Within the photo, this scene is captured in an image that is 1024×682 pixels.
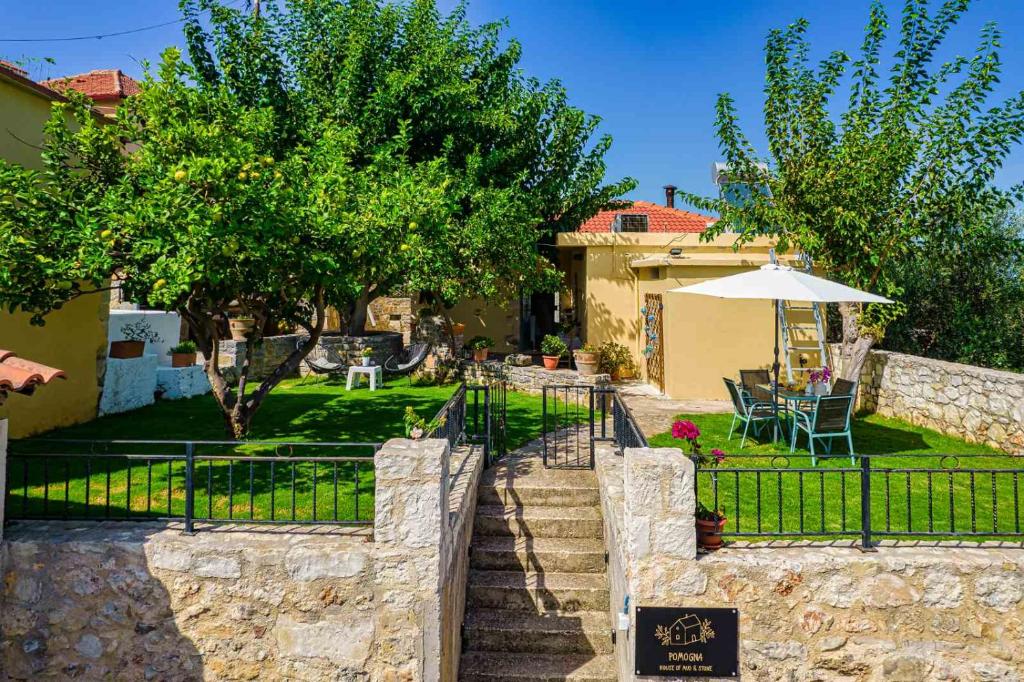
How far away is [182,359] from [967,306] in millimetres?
17686

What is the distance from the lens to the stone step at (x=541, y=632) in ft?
20.0

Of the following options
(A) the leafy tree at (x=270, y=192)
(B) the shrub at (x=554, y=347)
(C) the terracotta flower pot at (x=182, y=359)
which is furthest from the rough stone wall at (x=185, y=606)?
(B) the shrub at (x=554, y=347)

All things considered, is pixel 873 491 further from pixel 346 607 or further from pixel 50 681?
pixel 50 681

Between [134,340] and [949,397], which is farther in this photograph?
[134,340]

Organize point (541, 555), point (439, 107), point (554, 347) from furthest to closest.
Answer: point (439, 107), point (554, 347), point (541, 555)

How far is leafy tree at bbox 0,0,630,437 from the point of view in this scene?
6551 millimetres

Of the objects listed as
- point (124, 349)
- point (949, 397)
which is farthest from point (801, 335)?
point (124, 349)

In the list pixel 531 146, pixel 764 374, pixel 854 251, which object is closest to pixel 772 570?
pixel 764 374

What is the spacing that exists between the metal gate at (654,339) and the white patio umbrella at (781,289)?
13.0ft

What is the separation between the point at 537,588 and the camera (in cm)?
631

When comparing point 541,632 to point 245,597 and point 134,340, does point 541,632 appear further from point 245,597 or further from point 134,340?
point 134,340

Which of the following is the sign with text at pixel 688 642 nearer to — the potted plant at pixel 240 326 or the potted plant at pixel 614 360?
the potted plant at pixel 614 360

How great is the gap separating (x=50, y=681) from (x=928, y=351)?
57.0 feet

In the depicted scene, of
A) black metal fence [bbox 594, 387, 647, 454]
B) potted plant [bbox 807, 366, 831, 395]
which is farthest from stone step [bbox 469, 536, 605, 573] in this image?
potted plant [bbox 807, 366, 831, 395]
